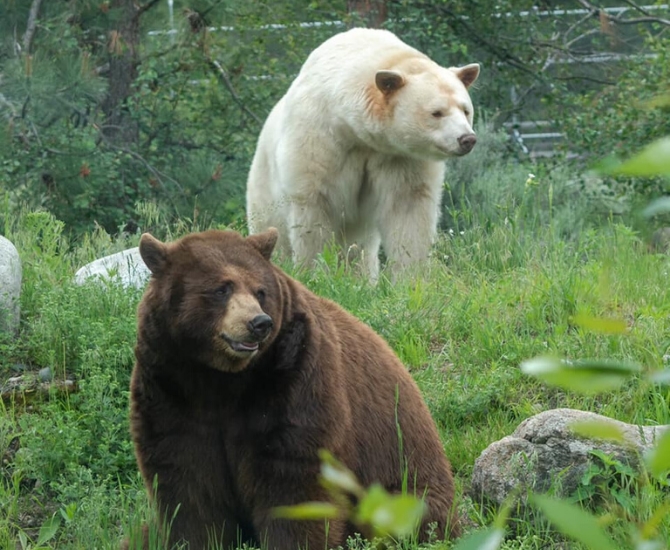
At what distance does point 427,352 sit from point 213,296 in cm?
241

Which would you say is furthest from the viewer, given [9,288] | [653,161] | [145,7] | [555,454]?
[145,7]

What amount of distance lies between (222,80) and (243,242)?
9728 millimetres

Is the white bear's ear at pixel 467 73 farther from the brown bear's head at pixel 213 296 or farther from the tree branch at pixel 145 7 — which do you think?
the tree branch at pixel 145 7

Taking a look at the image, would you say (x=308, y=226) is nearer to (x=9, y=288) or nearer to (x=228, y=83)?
(x=9, y=288)

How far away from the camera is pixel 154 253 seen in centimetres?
385

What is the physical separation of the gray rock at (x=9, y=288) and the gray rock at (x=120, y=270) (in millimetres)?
391

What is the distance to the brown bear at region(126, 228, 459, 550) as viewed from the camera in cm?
364

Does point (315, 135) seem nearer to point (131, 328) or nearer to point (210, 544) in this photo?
point (131, 328)

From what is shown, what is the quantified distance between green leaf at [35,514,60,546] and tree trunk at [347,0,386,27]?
9.25m

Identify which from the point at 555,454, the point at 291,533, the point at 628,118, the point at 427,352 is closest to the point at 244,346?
the point at 291,533

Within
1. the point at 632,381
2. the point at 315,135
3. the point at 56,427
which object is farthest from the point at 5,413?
the point at 315,135

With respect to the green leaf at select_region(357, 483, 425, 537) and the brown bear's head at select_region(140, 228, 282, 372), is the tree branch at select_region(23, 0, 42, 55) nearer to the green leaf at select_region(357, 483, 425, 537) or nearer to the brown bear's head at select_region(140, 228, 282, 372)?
the brown bear's head at select_region(140, 228, 282, 372)

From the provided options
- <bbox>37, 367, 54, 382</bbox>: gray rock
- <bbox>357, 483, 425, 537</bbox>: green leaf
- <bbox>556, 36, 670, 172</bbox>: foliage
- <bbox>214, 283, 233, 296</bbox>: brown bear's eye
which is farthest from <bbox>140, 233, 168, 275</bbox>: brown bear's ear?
<bbox>556, 36, 670, 172</bbox>: foliage

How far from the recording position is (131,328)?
5.65 m
